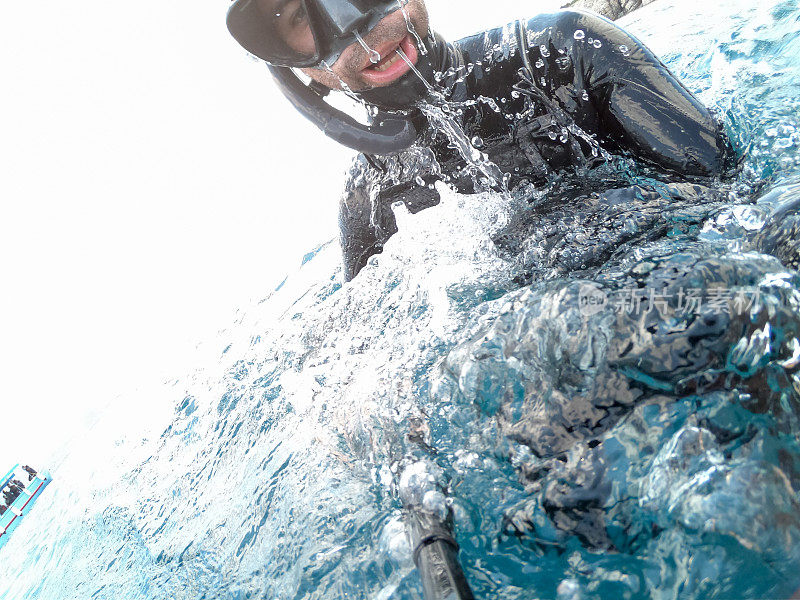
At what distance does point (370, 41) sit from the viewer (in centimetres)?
175

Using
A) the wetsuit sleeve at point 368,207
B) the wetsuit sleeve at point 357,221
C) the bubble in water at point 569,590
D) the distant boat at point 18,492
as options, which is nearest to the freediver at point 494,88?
the wetsuit sleeve at point 368,207

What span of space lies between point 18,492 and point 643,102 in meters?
9.18

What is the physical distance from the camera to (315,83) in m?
2.07

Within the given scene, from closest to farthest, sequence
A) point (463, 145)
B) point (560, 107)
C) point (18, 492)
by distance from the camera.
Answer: point (560, 107) < point (463, 145) < point (18, 492)

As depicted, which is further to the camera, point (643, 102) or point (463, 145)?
point (463, 145)

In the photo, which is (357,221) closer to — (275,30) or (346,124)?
(346,124)

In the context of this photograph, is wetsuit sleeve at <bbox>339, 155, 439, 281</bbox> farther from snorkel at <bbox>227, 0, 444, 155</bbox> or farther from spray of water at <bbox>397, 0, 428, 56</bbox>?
spray of water at <bbox>397, 0, 428, 56</bbox>

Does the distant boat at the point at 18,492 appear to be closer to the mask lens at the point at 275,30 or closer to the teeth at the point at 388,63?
the mask lens at the point at 275,30

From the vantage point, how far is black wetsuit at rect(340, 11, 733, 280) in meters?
1.65

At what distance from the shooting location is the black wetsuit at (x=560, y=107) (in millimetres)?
1646

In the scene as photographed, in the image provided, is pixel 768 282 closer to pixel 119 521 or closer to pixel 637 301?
pixel 637 301

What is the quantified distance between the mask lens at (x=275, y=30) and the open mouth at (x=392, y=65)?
0.25m

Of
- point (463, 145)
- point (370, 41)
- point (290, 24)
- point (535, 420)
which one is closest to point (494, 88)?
point (463, 145)

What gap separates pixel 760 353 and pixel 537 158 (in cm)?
127
